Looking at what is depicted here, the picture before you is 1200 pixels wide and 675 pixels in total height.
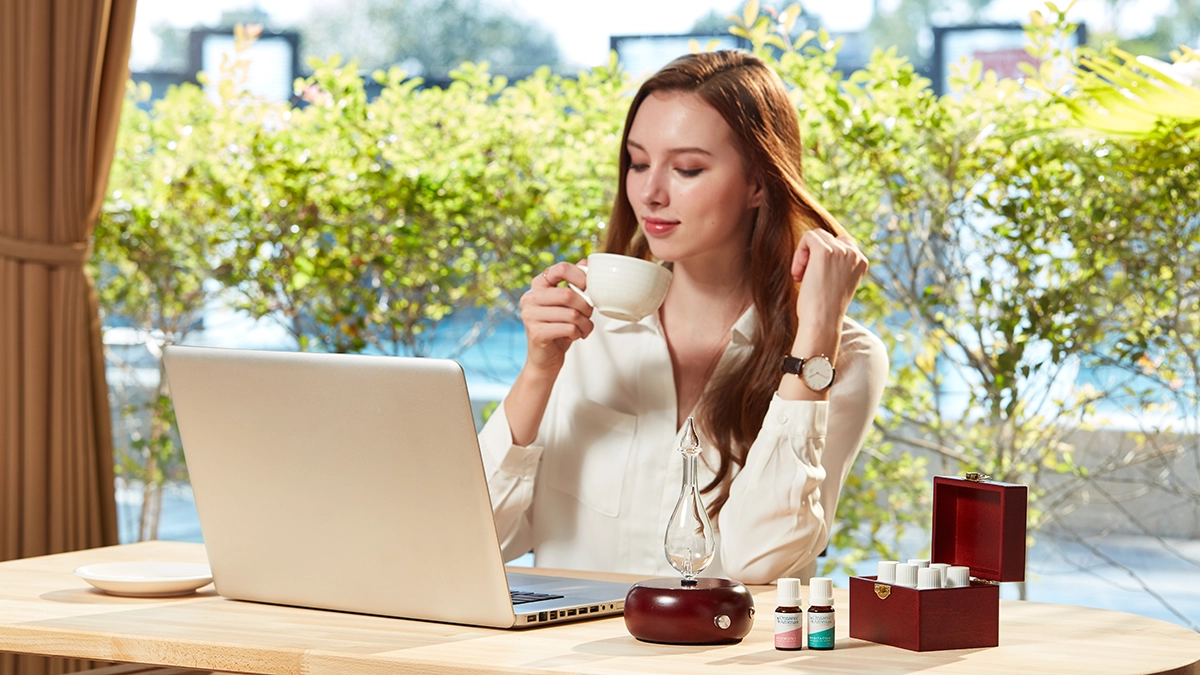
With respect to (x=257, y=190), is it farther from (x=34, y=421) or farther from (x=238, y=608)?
(x=238, y=608)

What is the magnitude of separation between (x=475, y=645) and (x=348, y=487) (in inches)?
8.4

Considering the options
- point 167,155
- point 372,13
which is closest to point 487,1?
point 372,13

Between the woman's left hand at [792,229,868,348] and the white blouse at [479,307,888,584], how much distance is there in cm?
9

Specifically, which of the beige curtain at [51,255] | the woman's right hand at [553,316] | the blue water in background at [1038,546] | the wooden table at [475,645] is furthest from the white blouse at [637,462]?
the beige curtain at [51,255]

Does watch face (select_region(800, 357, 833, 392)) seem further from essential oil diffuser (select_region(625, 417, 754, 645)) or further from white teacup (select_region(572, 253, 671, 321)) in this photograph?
essential oil diffuser (select_region(625, 417, 754, 645))

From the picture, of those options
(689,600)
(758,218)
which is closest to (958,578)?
(689,600)

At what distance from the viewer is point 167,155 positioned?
129 inches

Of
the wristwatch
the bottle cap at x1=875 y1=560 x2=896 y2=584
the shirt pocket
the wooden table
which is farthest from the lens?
the shirt pocket

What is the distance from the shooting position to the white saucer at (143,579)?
56.9 inches

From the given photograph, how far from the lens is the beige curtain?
2.59 m

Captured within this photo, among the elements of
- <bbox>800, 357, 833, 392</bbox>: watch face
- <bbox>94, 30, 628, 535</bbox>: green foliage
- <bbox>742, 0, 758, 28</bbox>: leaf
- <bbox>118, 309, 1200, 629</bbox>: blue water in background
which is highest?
<bbox>742, 0, 758, 28</bbox>: leaf

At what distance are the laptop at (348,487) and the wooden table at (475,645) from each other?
33 millimetres

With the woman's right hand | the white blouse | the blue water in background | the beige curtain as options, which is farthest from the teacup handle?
the beige curtain

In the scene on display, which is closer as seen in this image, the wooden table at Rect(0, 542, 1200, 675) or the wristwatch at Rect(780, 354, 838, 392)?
the wooden table at Rect(0, 542, 1200, 675)
